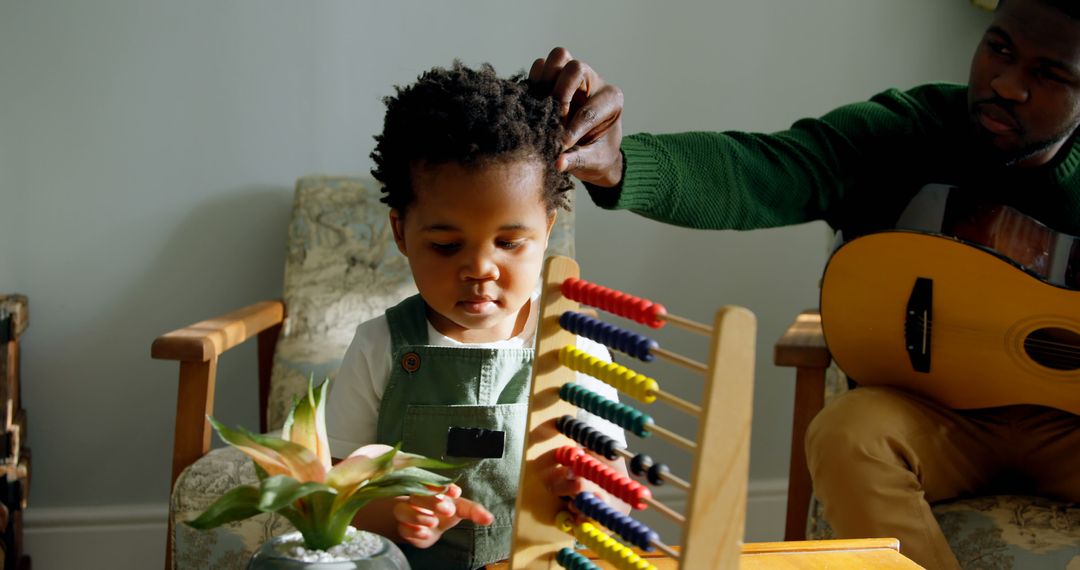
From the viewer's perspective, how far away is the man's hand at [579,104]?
44.8 inches

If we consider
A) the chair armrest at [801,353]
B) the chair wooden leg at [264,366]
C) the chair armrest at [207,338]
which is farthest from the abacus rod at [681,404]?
the chair wooden leg at [264,366]

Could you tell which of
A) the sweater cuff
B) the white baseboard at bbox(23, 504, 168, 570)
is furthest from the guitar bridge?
the white baseboard at bbox(23, 504, 168, 570)

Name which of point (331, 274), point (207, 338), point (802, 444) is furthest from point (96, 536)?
point (802, 444)

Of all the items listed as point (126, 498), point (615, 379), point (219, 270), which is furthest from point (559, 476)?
point (126, 498)

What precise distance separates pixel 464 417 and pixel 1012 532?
2.51ft

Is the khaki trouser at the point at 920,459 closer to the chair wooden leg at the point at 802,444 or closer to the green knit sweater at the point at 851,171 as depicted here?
the chair wooden leg at the point at 802,444

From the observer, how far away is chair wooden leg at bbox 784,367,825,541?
5.60 feet

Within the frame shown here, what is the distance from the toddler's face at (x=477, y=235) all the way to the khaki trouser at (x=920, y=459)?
620 mm

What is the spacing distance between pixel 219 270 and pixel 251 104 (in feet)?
1.20

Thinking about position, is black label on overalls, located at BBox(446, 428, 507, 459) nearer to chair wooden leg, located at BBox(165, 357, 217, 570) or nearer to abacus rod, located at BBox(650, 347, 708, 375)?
abacus rod, located at BBox(650, 347, 708, 375)

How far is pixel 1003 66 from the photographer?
160cm

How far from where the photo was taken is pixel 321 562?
2.45 ft

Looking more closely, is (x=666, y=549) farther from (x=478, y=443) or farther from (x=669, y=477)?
(x=478, y=443)

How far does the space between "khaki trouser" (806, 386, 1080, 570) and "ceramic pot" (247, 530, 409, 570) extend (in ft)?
2.84
